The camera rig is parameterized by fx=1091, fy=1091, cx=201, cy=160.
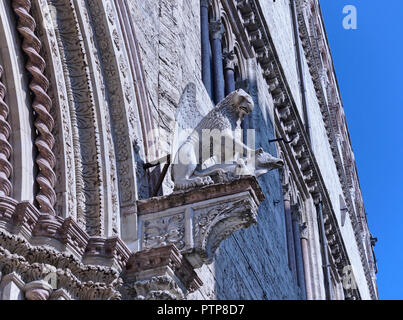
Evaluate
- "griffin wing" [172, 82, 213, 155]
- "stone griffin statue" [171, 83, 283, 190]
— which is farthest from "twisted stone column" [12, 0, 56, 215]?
"griffin wing" [172, 82, 213, 155]

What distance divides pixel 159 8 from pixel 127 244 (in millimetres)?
3118

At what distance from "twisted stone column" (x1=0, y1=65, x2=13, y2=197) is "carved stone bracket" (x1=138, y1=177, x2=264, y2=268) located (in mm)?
1142

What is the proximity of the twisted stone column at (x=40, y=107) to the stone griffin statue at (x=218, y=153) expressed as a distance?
3.45 ft

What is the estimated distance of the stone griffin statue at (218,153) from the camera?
839 centimetres

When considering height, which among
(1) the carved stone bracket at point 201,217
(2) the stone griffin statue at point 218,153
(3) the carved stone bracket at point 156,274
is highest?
(2) the stone griffin statue at point 218,153

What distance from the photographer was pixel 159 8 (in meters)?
10.4

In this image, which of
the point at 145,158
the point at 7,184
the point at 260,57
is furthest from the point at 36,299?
the point at 260,57

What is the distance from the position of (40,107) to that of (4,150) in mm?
563

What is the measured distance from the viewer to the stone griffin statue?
839 centimetres

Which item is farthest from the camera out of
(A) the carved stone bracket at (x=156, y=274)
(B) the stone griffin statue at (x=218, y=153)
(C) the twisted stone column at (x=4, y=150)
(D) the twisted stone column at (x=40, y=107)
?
(B) the stone griffin statue at (x=218, y=153)

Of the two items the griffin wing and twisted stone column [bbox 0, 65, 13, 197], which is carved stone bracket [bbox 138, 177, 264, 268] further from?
twisted stone column [bbox 0, 65, 13, 197]

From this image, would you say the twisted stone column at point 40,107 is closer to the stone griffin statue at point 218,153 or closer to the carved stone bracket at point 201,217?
the carved stone bracket at point 201,217

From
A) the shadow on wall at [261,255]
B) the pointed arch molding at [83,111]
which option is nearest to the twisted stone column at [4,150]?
the pointed arch molding at [83,111]

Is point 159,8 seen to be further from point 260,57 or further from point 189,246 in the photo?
point 260,57
